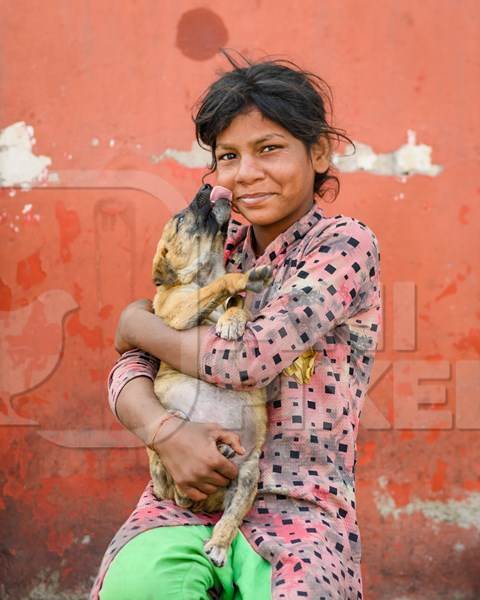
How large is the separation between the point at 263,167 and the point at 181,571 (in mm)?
1055

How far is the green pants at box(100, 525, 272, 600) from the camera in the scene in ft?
6.29

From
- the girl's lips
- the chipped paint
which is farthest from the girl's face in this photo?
the chipped paint

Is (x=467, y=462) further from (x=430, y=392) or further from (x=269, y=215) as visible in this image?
(x=269, y=215)

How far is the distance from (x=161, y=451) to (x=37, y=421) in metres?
2.19

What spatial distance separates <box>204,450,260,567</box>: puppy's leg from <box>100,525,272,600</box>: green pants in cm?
3

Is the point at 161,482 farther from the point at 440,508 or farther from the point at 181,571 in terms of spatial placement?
the point at 440,508

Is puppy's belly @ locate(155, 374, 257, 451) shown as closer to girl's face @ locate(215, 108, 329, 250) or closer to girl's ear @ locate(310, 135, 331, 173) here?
girl's face @ locate(215, 108, 329, 250)

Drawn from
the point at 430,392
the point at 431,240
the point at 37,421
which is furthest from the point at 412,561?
the point at 37,421

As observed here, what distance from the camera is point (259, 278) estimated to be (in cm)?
227

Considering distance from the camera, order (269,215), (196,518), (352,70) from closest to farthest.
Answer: (196,518)
(269,215)
(352,70)

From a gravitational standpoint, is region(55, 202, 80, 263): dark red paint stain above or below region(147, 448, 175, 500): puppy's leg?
above

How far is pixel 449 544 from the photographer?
4.23 meters

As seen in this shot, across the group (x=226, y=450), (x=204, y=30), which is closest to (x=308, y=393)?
(x=226, y=450)

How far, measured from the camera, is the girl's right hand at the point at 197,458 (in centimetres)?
212
